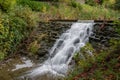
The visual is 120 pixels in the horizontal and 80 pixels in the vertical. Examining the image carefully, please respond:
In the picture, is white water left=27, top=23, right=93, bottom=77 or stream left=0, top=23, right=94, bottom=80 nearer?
stream left=0, top=23, right=94, bottom=80

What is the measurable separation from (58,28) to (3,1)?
10.1ft

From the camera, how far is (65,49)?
42.7 ft

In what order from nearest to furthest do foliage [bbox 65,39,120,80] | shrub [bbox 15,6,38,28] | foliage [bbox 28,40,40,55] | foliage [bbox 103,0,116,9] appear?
foliage [bbox 65,39,120,80] < foliage [bbox 28,40,40,55] < shrub [bbox 15,6,38,28] < foliage [bbox 103,0,116,9]

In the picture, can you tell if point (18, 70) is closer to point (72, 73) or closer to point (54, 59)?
point (54, 59)

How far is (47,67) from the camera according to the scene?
11.4 meters

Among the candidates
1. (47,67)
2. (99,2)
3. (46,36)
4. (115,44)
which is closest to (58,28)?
(46,36)

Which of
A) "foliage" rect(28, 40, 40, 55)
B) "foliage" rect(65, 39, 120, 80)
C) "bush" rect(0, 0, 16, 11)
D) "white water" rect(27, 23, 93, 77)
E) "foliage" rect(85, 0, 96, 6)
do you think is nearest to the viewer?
"foliage" rect(65, 39, 120, 80)

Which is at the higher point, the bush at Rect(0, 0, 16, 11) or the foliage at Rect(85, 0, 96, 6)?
the bush at Rect(0, 0, 16, 11)

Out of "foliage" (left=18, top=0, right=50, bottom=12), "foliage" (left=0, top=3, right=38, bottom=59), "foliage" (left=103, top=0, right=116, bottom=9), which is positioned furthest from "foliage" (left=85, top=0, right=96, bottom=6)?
"foliage" (left=0, top=3, right=38, bottom=59)

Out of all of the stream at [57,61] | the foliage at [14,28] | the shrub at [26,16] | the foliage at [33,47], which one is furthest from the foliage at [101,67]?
the shrub at [26,16]

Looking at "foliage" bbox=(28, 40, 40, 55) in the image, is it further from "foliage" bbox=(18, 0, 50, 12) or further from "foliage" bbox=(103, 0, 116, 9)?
"foliage" bbox=(103, 0, 116, 9)

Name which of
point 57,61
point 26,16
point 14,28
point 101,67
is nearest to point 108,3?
point 26,16

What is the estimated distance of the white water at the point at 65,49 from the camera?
36.1 feet

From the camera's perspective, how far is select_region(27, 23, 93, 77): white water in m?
11.0
